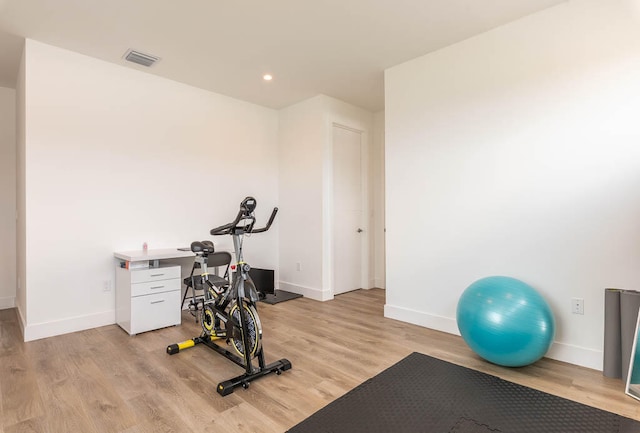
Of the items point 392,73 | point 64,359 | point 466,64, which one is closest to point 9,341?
point 64,359

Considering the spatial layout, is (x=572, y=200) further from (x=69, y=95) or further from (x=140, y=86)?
(x=69, y=95)

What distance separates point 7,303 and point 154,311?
238 cm

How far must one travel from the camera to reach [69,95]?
3.33 metres

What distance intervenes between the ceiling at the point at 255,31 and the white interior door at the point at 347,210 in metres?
1.21

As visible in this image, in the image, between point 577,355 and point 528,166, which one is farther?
point 528,166

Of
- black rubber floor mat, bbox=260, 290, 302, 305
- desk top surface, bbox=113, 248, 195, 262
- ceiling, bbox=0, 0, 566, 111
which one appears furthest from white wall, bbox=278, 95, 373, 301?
desk top surface, bbox=113, 248, 195, 262

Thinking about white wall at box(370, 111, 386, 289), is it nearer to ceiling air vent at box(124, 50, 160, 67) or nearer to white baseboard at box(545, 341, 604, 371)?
white baseboard at box(545, 341, 604, 371)

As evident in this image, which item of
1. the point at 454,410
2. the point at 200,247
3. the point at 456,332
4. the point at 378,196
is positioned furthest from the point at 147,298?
the point at 378,196

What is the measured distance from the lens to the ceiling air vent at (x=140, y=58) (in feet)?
11.0

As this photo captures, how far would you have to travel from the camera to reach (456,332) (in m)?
3.15

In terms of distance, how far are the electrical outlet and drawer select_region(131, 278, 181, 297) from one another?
3.51 meters

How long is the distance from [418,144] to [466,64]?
0.83 m

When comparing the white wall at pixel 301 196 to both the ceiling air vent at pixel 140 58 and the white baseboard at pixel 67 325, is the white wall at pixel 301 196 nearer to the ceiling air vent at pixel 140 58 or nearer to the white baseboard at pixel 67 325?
the ceiling air vent at pixel 140 58

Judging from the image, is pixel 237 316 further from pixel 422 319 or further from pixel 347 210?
pixel 347 210
